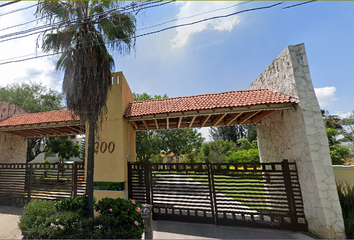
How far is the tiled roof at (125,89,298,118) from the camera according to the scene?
518 cm

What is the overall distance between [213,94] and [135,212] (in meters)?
4.85

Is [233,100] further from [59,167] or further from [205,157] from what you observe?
[205,157]

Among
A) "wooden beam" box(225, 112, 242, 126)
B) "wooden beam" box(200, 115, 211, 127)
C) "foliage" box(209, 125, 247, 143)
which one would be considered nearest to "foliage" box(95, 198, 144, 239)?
"wooden beam" box(200, 115, 211, 127)

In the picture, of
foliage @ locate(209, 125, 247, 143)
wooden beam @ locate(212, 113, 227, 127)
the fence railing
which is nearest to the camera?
wooden beam @ locate(212, 113, 227, 127)

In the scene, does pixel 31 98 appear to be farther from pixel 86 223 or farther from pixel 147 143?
pixel 86 223

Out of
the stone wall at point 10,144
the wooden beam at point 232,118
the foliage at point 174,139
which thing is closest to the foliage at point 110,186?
the wooden beam at point 232,118

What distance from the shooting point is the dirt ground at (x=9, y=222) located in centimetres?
442

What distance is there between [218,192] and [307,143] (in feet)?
9.57

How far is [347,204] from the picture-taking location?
4633 millimetres

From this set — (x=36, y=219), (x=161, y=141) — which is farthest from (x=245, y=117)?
(x=161, y=141)

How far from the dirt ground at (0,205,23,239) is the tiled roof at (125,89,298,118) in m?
4.43

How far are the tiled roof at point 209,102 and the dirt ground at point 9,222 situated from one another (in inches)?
175

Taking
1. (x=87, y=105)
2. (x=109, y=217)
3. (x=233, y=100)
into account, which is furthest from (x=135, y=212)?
(x=233, y=100)

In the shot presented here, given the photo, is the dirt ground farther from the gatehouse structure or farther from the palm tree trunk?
the gatehouse structure
